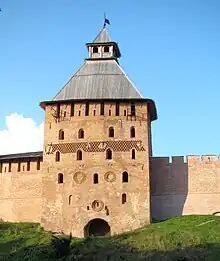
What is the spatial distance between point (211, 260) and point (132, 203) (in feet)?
34.9

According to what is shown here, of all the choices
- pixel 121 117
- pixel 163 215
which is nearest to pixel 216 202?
pixel 163 215

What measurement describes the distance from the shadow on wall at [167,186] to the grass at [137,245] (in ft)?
9.73

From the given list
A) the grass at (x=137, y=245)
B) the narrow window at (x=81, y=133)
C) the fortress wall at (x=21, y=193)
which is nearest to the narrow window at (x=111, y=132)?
the narrow window at (x=81, y=133)

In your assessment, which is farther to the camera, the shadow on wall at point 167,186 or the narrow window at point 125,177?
the shadow on wall at point 167,186

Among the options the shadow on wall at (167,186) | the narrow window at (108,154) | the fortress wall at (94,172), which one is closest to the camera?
the fortress wall at (94,172)

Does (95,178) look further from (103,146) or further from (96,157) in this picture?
(103,146)

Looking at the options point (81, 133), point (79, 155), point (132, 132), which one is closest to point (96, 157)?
point (79, 155)

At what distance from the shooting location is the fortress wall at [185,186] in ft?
124

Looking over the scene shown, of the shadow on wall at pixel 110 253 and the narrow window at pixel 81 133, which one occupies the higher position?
the narrow window at pixel 81 133

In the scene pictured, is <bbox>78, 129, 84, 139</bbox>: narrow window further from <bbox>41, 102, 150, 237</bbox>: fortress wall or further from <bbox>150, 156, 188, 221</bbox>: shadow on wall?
<bbox>150, 156, 188, 221</bbox>: shadow on wall

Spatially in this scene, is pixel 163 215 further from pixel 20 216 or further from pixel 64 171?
pixel 20 216

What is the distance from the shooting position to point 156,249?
91.9 ft

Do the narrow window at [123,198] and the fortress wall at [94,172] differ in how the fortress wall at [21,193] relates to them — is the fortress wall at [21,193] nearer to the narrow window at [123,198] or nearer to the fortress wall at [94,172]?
Answer: the fortress wall at [94,172]

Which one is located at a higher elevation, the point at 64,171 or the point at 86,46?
the point at 86,46
